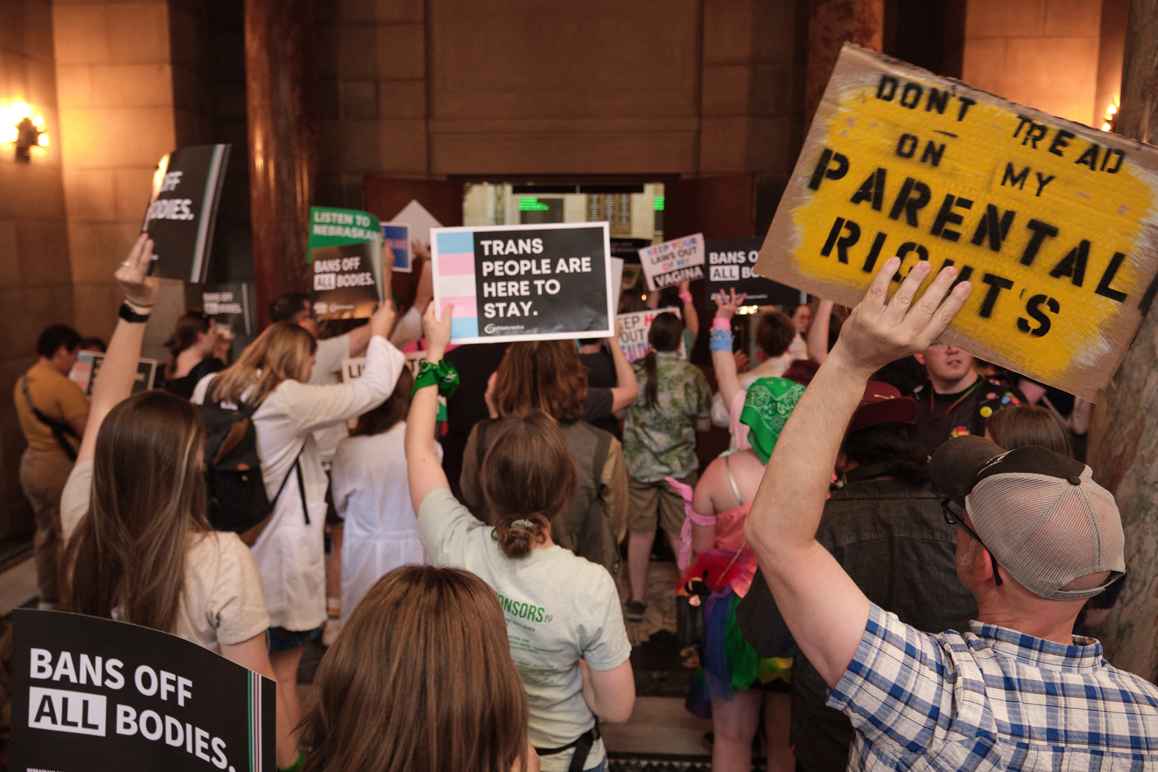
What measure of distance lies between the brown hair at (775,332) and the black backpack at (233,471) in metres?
2.78

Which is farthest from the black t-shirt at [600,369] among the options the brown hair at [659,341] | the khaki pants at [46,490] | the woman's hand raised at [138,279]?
the khaki pants at [46,490]

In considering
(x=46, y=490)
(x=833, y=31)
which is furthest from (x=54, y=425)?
(x=833, y=31)

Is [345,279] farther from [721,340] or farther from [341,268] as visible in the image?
[721,340]

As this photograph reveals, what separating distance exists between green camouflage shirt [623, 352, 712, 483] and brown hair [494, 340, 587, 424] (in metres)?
1.79

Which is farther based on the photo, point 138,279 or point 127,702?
point 138,279

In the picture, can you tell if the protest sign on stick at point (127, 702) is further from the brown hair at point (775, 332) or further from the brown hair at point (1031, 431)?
the brown hair at point (775, 332)

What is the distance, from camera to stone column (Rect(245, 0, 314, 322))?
7.71 meters

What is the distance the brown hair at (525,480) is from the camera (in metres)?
2.15

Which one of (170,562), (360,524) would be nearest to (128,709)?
(170,562)

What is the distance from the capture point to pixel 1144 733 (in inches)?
50.4

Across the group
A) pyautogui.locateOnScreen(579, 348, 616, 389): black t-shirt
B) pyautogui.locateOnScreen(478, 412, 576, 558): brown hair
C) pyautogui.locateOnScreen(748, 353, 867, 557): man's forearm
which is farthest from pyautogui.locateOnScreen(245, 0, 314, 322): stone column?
pyautogui.locateOnScreen(748, 353, 867, 557): man's forearm

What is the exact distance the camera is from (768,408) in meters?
2.74

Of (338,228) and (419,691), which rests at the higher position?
(338,228)

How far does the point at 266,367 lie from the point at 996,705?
280 centimetres
